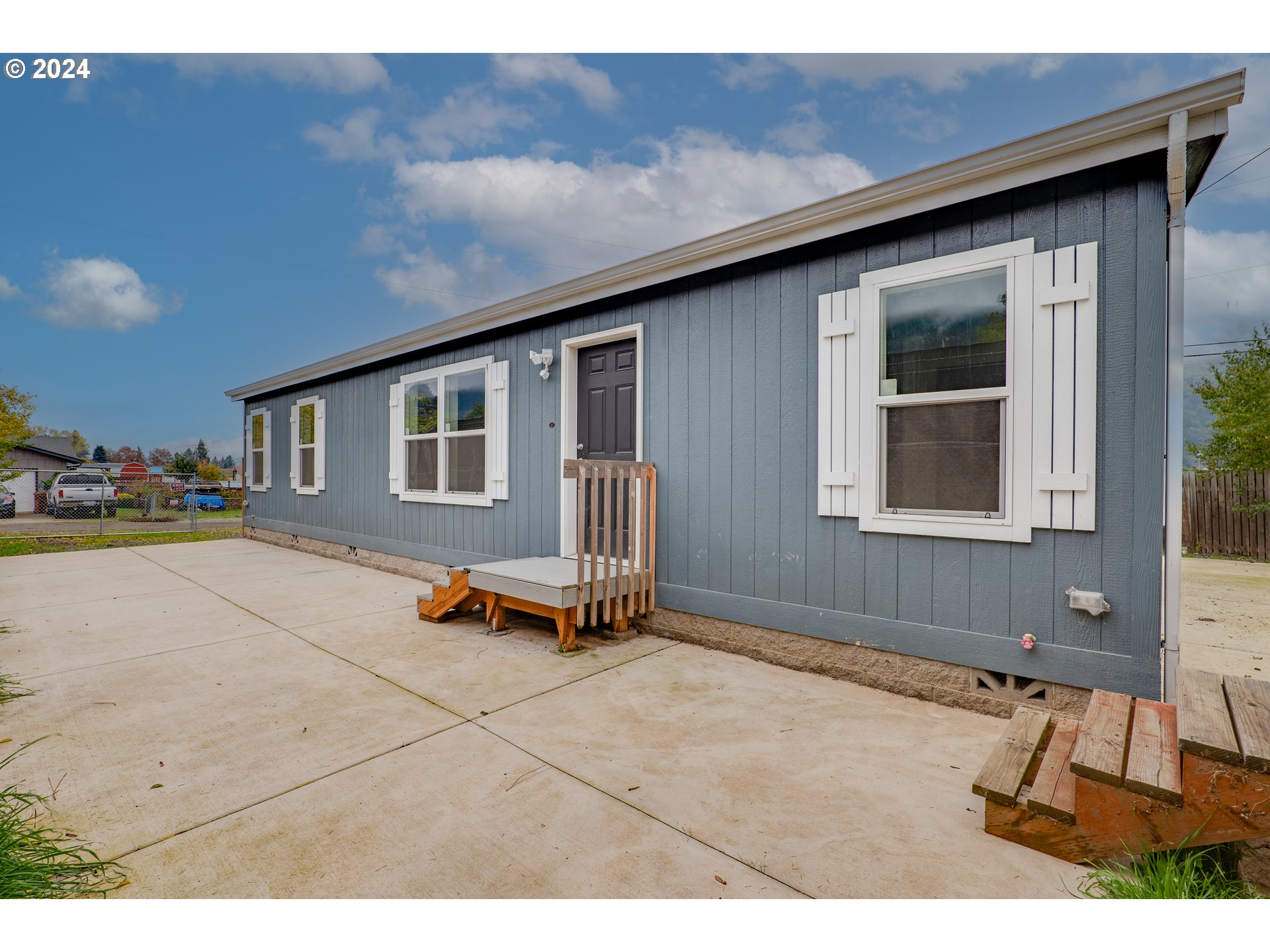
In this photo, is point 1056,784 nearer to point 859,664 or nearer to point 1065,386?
point 859,664

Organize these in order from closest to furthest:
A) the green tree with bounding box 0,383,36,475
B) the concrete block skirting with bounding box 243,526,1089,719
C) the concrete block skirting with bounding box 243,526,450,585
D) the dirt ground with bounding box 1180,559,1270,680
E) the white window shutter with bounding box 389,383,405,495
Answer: the concrete block skirting with bounding box 243,526,1089,719 → the dirt ground with bounding box 1180,559,1270,680 → the concrete block skirting with bounding box 243,526,450,585 → the white window shutter with bounding box 389,383,405,495 → the green tree with bounding box 0,383,36,475

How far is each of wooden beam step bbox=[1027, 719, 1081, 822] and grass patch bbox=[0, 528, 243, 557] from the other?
36.7ft

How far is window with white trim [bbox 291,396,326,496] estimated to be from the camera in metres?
7.57

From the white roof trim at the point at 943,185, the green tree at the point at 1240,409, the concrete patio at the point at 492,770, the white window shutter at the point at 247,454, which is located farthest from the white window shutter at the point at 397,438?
the green tree at the point at 1240,409

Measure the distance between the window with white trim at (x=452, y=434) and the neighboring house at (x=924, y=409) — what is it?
717mm

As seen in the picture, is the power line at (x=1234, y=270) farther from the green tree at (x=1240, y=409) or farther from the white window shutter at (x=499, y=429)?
the white window shutter at (x=499, y=429)

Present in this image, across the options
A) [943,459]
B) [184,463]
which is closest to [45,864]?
[943,459]

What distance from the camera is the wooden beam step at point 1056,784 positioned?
56.2 inches

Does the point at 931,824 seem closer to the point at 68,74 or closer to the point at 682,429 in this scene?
the point at 682,429

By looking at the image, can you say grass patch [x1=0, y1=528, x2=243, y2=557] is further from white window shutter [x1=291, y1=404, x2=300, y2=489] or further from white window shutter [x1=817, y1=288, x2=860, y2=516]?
white window shutter [x1=817, y1=288, x2=860, y2=516]

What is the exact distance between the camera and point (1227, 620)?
405 cm

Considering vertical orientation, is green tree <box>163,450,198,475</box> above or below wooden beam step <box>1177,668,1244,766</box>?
above

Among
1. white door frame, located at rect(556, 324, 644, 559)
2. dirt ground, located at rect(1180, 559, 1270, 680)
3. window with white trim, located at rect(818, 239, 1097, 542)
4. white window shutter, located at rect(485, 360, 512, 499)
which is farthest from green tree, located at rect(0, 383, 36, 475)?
dirt ground, located at rect(1180, 559, 1270, 680)
